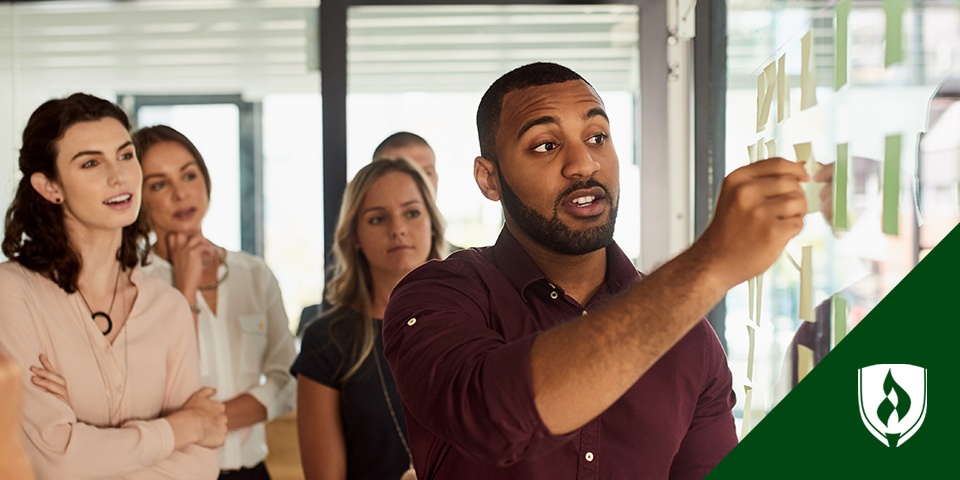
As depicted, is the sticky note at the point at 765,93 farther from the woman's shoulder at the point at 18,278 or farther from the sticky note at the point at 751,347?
the woman's shoulder at the point at 18,278

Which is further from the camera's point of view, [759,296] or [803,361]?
[759,296]

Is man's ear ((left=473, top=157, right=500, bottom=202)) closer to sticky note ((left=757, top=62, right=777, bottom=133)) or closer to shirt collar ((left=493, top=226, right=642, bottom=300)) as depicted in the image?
shirt collar ((left=493, top=226, right=642, bottom=300))

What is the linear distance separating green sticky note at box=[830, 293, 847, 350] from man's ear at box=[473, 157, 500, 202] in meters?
0.50

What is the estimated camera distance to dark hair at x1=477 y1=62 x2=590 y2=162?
139 cm

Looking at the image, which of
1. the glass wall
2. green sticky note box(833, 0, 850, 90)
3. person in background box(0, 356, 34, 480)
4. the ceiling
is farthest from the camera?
the ceiling

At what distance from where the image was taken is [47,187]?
7.40ft

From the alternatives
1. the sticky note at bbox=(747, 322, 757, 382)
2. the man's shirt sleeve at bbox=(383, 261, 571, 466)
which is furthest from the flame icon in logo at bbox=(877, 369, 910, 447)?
the sticky note at bbox=(747, 322, 757, 382)

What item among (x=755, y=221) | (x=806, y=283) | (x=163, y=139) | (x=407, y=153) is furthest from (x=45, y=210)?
(x=755, y=221)

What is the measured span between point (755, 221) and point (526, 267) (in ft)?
1.91

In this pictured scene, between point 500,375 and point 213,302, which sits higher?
point 500,375

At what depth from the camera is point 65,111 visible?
2.28m

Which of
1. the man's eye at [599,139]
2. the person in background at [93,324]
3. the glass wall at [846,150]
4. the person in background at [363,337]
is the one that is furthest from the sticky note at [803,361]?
the person in background at [93,324]

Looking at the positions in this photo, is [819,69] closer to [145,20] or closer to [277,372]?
[277,372]

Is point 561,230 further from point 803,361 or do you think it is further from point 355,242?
point 355,242
